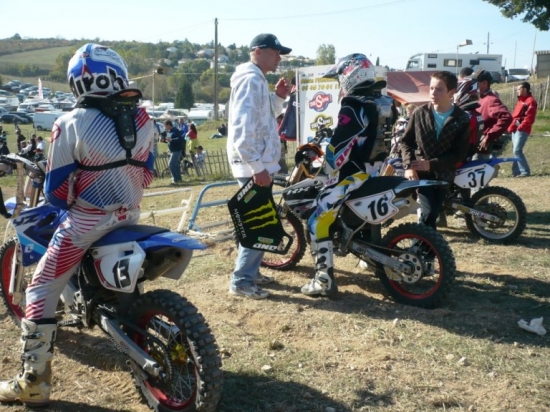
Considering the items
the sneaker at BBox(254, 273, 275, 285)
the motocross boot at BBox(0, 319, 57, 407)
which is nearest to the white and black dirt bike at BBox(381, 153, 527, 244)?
the sneaker at BBox(254, 273, 275, 285)

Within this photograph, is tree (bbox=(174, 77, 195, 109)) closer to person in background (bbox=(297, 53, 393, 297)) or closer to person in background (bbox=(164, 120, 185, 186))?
person in background (bbox=(164, 120, 185, 186))

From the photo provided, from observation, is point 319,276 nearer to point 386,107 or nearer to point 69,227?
point 386,107

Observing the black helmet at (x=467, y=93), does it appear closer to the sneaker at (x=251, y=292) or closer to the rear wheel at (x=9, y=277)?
the sneaker at (x=251, y=292)

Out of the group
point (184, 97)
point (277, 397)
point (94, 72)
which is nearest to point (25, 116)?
point (184, 97)

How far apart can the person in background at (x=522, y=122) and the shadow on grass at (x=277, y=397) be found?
30.2 ft

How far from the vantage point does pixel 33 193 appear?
12.8 ft

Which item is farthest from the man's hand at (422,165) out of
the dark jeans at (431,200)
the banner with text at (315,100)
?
the banner with text at (315,100)

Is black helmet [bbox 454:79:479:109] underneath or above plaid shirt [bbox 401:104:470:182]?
above

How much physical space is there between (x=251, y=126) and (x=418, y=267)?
176 cm

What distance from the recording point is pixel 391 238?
15.9ft

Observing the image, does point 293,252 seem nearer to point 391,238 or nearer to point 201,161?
point 391,238

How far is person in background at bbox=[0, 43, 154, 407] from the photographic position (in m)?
3.05

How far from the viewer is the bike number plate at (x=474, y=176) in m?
6.37

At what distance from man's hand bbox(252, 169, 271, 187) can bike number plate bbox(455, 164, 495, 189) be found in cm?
279
